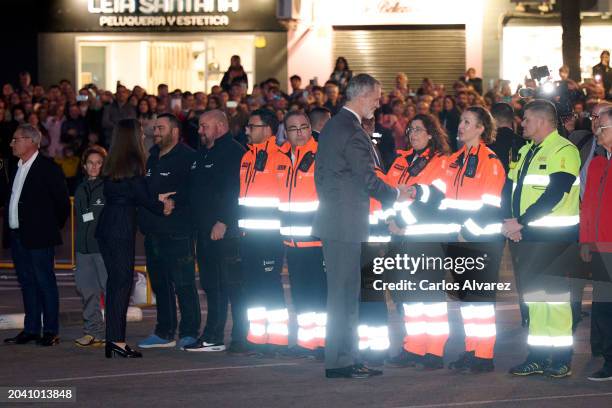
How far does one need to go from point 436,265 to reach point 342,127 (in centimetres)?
150

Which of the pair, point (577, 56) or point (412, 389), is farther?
point (577, 56)

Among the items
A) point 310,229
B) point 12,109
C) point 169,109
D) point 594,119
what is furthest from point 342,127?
point 12,109

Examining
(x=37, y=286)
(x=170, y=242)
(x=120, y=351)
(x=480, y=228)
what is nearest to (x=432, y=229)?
(x=480, y=228)

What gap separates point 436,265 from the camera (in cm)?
1156

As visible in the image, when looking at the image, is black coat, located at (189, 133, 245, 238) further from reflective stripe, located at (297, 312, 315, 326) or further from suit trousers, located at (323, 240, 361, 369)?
suit trousers, located at (323, 240, 361, 369)

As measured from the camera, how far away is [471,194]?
11305mm

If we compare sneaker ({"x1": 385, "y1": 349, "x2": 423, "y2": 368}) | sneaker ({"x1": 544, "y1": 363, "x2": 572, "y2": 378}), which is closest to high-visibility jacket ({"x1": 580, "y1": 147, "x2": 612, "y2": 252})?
sneaker ({"x1": 544, "y1": 363, "x2": 572, "y2": 378})

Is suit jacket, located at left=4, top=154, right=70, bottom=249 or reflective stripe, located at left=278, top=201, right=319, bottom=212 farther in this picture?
suit jacket, located at left=4, top=154, right=70, bottom=249

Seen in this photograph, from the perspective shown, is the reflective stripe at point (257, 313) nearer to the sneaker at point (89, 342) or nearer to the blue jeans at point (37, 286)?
the sneaker at point (89, 342)

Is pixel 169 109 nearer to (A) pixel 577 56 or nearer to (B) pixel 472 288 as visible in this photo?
(A) pixel 577 56

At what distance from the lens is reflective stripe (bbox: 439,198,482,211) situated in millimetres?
11289

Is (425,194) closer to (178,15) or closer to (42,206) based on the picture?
(42,206)

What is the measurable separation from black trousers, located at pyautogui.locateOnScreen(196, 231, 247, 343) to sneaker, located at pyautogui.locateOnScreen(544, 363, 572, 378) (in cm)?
286

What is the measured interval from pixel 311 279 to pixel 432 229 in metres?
1.19
